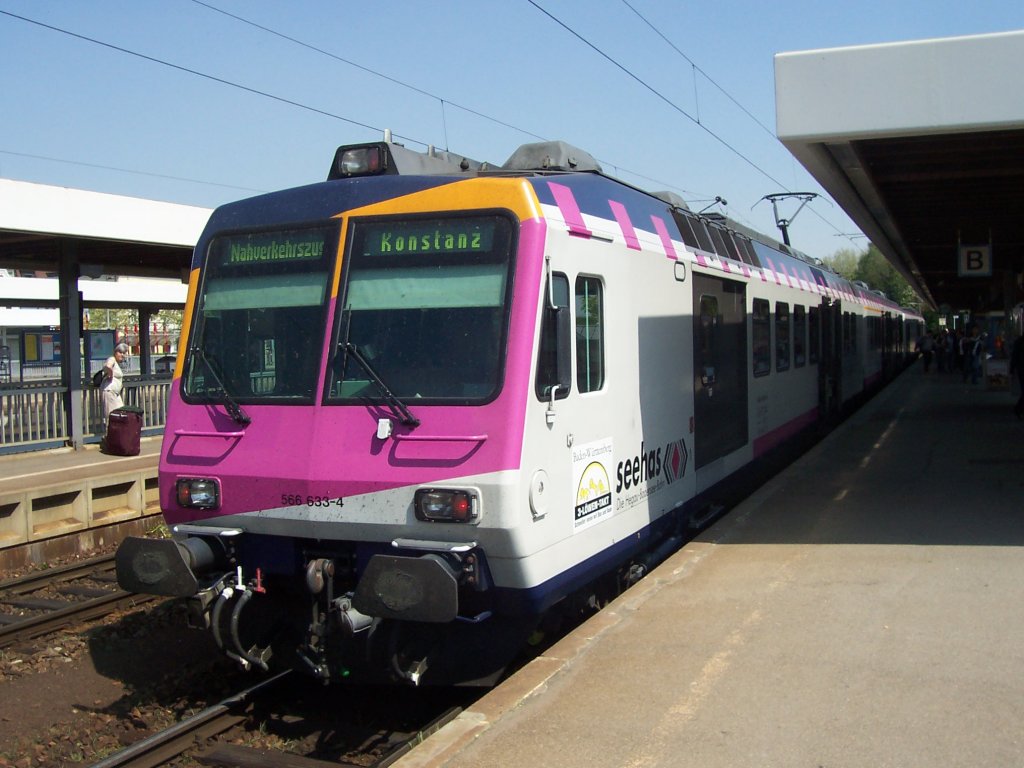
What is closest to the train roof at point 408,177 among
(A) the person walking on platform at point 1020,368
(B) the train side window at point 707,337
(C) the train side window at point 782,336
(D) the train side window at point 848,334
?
(B) the train side window at point 707,337

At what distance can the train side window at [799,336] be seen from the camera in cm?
1244

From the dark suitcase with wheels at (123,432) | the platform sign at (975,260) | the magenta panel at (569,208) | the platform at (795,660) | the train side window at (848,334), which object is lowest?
the platform at (795,660)

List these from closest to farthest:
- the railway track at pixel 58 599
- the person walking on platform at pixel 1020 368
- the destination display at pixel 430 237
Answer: the destination display at pixel 430 237
the railway track at pixel 58 599
the person walking on platform at pixel 1020 368

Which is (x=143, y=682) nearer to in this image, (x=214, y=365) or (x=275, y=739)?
(x=275, y=739)

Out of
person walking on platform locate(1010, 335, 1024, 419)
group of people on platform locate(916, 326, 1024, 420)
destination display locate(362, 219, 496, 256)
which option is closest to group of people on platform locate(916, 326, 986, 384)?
group of people on platform locate(916, 326, 1024, 420)

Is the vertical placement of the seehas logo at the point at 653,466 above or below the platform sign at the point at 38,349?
below

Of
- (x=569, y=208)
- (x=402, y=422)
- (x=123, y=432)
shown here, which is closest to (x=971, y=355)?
(x=123, y=432)

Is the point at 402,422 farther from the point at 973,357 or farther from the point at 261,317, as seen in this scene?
the point at 973,357

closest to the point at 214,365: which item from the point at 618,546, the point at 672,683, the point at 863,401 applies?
the point at 618,546

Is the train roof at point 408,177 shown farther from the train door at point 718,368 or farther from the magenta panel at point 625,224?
the train door at point 718,368

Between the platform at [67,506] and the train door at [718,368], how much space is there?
6.75 metres

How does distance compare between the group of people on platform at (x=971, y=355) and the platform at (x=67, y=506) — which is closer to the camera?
the platform at (x=67, y=506)

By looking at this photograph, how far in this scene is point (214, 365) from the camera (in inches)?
234

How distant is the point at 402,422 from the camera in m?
5.20
